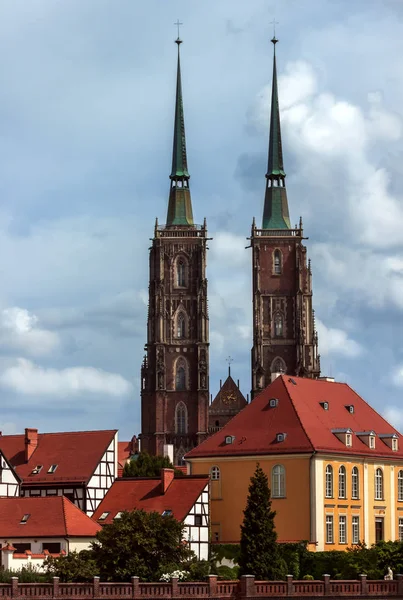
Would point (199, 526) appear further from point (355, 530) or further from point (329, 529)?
point (355, 530)

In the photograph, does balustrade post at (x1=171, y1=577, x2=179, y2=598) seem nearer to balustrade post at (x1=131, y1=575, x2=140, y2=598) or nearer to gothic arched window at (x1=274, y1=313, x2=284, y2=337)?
balustrade post at (x1=131, y1=575, x2=140, y2=598)

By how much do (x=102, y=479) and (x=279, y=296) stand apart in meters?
66.6

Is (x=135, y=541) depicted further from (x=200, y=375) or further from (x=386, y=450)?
(x=200, y=375)

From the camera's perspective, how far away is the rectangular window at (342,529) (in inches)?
3410

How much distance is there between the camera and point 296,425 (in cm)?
8762

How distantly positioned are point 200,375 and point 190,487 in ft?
226

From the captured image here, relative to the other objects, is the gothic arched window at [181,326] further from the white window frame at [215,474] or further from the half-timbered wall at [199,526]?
the half-timbered wall at [199,526]

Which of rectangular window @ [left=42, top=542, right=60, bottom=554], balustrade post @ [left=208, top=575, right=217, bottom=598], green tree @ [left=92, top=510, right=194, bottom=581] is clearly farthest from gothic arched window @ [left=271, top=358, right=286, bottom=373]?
balustrade post @ [left=208, top=575, right=217, bottom=598]

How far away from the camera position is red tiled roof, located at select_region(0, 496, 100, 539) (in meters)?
79.9

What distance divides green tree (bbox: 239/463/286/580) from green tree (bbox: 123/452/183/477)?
30951 mm

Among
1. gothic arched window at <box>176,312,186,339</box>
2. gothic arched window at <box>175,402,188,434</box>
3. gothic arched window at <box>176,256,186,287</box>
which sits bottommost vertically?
gothic arched window at <box>175,402,188,434</box>

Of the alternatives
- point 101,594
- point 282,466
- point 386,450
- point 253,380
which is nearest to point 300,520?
point 282,466

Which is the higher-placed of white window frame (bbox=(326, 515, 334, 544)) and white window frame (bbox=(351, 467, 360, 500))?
white window frame (bbox=(351, 467, 360, 500))

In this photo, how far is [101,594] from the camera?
62.1 metres
